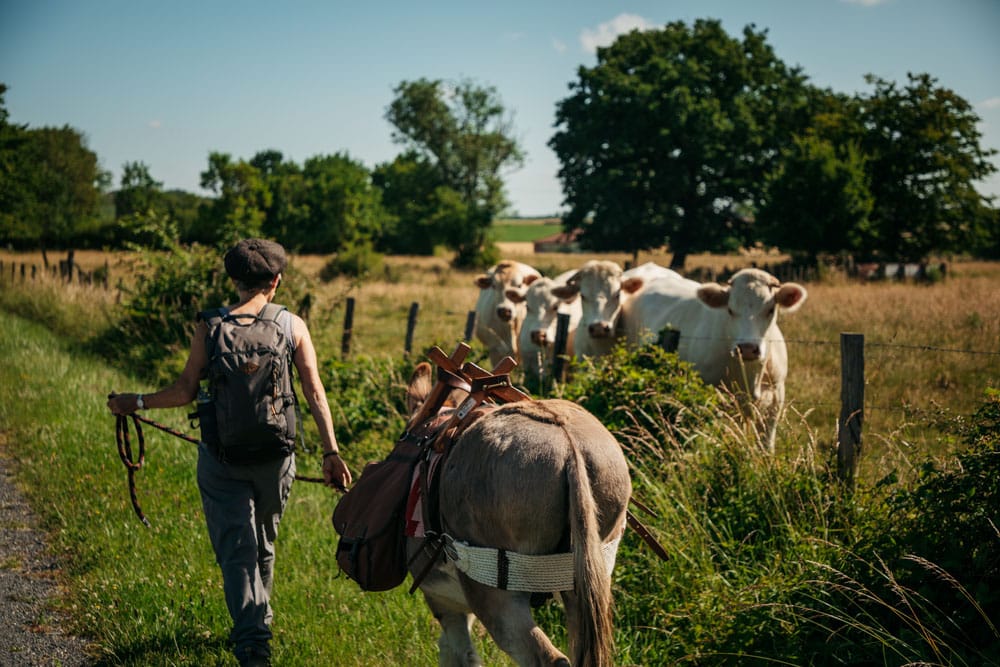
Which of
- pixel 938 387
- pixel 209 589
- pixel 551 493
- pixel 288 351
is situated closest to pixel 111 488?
pixel 209 589

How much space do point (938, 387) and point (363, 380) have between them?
7.22 metres

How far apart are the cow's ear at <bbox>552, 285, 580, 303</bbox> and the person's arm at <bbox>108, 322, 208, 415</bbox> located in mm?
6285

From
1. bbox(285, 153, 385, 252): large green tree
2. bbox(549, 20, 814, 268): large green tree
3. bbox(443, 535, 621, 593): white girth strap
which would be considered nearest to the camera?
bbox(443, 535, 621, 593): white girth strap

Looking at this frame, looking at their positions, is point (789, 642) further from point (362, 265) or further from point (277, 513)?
point (362, 265)

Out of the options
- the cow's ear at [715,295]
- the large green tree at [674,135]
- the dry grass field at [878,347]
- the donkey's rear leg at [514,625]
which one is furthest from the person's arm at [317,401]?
the large green tree at [674,135]

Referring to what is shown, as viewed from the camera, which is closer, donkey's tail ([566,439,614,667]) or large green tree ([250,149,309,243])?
donkey's tail ([566,439,614,667])

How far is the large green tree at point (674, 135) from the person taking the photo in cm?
3406

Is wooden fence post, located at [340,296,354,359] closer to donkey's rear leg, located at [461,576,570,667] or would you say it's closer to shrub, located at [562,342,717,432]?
shrub, located at [562,342,717,432]

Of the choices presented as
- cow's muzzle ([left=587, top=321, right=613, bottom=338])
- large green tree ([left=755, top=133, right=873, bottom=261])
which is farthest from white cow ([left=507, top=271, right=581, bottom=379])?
large green tree ([left=755, top=133, right=873, bottom=261])

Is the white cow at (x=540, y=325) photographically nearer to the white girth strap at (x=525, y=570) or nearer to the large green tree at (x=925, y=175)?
the white girth strap at (x=525, y=570)

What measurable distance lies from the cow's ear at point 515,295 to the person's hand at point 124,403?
7905 millimetres

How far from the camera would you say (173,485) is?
6449 mm

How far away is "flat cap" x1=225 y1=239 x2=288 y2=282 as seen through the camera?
11.3 feet

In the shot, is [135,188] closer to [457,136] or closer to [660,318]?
[457,136]
